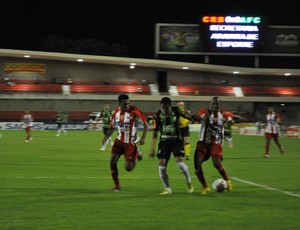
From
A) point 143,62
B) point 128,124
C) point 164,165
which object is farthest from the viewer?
point 143,62

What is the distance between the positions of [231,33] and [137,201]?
5164 cm

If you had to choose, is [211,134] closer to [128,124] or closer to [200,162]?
[200,162]

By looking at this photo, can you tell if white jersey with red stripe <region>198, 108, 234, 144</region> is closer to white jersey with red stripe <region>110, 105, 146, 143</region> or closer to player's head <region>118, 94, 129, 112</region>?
white jersey with red stripe <region>110, 105, 146, 143</region>

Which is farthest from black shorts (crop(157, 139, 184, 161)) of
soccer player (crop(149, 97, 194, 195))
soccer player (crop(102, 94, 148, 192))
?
soccer player (crop(102, 94, 148, 192))

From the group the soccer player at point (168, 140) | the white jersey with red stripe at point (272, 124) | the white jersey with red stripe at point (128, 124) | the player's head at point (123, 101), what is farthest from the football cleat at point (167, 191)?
the white jersey with red stripe at point (272, 124)

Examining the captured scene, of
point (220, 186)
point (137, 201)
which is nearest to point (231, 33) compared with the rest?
point (220, 186)

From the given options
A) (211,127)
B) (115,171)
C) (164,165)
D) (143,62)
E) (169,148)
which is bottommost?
(115,171)

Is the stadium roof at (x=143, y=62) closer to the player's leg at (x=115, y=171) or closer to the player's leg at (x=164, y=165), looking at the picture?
the player's leg at (x=115, y=171)

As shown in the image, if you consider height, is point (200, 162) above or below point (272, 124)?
below

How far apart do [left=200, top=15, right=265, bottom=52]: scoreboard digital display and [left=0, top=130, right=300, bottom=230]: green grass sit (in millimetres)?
43985

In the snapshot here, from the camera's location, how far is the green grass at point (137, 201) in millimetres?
8664

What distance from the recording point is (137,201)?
10.9 meters

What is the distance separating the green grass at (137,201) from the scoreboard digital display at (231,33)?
144 feet

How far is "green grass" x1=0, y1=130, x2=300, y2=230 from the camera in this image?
28.4 feet
